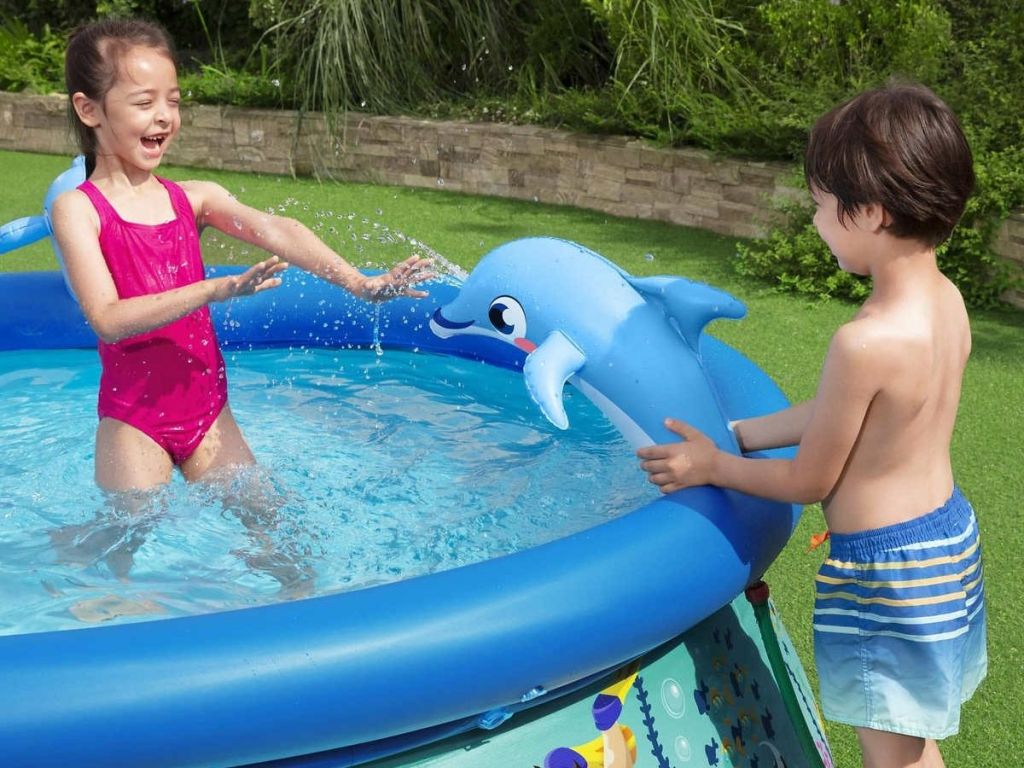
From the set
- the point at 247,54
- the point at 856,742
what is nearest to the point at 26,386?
the point at 856,742

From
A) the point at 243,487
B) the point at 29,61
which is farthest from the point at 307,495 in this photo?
the point at 29,61

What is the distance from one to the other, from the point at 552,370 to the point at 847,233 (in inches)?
26.0

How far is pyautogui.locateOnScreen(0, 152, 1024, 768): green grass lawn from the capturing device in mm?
3002

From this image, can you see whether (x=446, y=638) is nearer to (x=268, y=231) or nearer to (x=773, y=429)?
(x=773, y=429)

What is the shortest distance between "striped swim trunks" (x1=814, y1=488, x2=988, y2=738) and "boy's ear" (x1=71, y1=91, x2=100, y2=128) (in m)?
1.81

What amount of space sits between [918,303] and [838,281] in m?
4.02

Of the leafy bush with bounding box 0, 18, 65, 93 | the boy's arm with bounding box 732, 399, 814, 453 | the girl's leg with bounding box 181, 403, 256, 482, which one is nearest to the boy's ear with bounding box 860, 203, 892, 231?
the boy's arm with bounding box 732, 399, 814, 453

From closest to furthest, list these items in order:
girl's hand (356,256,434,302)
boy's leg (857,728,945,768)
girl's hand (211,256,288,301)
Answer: boy's leg (857,728,945,768), girl's hand (211,256,288,301), girl's hand (356,256,434,302)

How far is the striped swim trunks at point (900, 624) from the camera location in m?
2.01

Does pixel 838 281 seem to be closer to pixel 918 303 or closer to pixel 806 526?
pixel 806 526

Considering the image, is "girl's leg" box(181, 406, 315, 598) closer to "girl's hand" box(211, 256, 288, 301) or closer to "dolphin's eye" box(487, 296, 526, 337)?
"girl's hand" box(211, 256, 288, 301)

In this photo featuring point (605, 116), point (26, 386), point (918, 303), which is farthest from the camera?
point (605, 116)

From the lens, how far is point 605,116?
7.95 metres

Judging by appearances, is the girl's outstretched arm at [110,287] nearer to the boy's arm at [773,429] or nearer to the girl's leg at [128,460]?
the girl's leg at [128,460]
